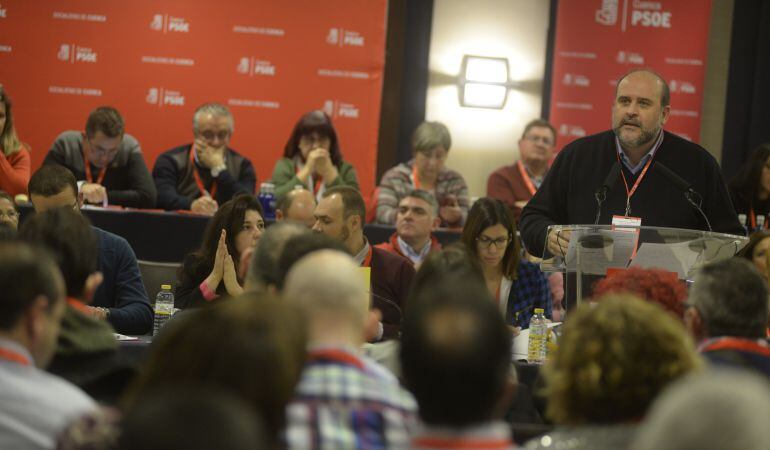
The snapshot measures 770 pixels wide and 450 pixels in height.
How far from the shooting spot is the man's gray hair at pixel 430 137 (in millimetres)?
7223

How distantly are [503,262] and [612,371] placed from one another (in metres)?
3.45

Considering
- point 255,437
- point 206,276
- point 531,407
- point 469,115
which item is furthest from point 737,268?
point 469,115

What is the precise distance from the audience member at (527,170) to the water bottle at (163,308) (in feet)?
10.0

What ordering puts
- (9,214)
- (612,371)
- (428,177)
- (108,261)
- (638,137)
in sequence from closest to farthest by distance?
(612,371) < (638,137) < (108,261) < (9,214) < (428,177)

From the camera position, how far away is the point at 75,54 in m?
8.10

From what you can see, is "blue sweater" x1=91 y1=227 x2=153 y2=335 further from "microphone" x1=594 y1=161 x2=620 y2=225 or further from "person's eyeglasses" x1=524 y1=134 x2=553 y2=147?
"person's eyeglasses" x1=524 y1=134 x2=553 y2=147

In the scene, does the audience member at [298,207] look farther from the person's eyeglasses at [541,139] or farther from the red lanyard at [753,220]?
the red lanyard at [753,220]

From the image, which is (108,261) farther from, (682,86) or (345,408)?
(682,86)

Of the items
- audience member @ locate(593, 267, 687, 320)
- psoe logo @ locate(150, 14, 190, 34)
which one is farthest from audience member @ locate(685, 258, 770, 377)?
psoe logo @ locate(150, 14, 190, 34)

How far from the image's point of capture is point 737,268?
278 cm

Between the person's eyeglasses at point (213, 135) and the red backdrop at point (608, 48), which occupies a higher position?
the red backdrop at point (608, 48)

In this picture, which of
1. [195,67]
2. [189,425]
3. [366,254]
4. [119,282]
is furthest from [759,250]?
[195,67]

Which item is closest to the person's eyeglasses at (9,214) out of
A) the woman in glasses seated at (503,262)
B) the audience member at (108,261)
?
the audience member at (108,261)

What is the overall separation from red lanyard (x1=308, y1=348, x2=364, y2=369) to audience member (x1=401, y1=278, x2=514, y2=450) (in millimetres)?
369
